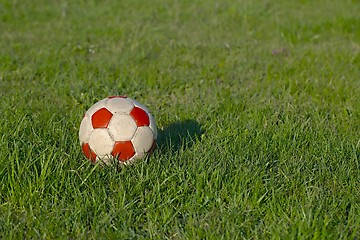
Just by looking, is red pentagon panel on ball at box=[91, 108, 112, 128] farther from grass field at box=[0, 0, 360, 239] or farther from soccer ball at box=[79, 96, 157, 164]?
grass field at box=[0, 0, 360, 239]

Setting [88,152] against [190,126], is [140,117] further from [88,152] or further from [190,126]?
[190,126]

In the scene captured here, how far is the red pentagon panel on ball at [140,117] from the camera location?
3027 millimetres

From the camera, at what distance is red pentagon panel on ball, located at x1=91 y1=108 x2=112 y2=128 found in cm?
300

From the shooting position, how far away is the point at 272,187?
284cm

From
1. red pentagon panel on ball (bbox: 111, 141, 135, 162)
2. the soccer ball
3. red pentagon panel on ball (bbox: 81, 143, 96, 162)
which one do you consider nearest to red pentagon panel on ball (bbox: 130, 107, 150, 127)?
the soccer ball

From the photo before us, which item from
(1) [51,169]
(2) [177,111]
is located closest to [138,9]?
(2) [177,111]

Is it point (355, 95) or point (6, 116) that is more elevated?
point (6, 116)

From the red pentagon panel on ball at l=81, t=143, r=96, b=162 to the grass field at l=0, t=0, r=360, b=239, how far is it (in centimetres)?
4

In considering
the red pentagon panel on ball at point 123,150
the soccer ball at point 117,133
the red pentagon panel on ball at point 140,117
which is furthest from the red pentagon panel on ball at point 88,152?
the red pentagon panel on ball at point 140,117

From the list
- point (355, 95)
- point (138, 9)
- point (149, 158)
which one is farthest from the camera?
point (138, 9)

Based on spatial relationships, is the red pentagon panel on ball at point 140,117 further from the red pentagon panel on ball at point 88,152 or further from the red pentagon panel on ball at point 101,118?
the red pentagon panel on ball at point 88,152

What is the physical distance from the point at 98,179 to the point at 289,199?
113 centimetres

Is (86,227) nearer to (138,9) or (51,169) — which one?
(51,169)

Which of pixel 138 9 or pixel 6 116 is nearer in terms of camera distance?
pixel 6 116
